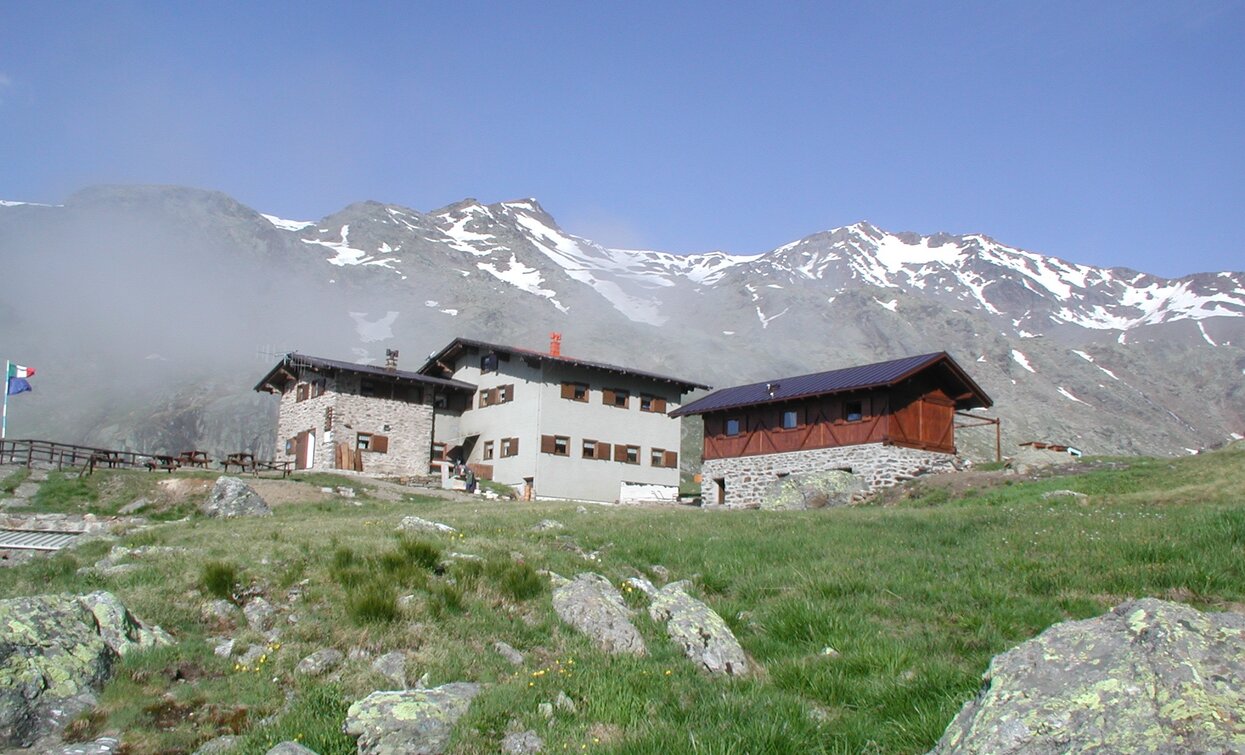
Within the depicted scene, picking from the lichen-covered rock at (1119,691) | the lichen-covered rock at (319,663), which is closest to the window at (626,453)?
the lichen-covered rock at (319,663)

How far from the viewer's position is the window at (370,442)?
181ft

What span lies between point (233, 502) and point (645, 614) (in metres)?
23.1

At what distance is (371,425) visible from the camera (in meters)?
55.7

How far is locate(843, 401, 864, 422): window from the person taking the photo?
4161 cm

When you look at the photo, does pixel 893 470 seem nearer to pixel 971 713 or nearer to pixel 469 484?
pixel 469 484

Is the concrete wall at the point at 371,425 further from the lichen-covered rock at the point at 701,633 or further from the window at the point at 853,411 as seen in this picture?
the lichen-covered rock at the point at 701,633

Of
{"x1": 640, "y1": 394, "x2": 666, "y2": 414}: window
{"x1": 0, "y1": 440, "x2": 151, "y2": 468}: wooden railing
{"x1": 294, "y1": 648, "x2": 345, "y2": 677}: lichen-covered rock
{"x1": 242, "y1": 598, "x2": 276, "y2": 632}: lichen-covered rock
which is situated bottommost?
{"x1": 294, "y1": 648, "x2": 345, "y2": 677}: lichen-covered rock

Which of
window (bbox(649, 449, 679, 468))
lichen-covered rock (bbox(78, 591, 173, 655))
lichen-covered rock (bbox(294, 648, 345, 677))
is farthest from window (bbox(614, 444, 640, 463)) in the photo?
lichen-covered rock (bbox(294, 648, 345, 677))

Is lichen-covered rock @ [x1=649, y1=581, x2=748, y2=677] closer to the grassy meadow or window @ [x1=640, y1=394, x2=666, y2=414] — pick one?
the grassy meadow

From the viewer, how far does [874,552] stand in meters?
16.6

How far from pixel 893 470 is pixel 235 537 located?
28.8 metres

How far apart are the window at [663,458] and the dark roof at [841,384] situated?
29.3ft

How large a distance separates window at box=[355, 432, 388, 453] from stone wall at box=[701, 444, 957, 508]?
818 inches

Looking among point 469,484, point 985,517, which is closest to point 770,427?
point 469,484
